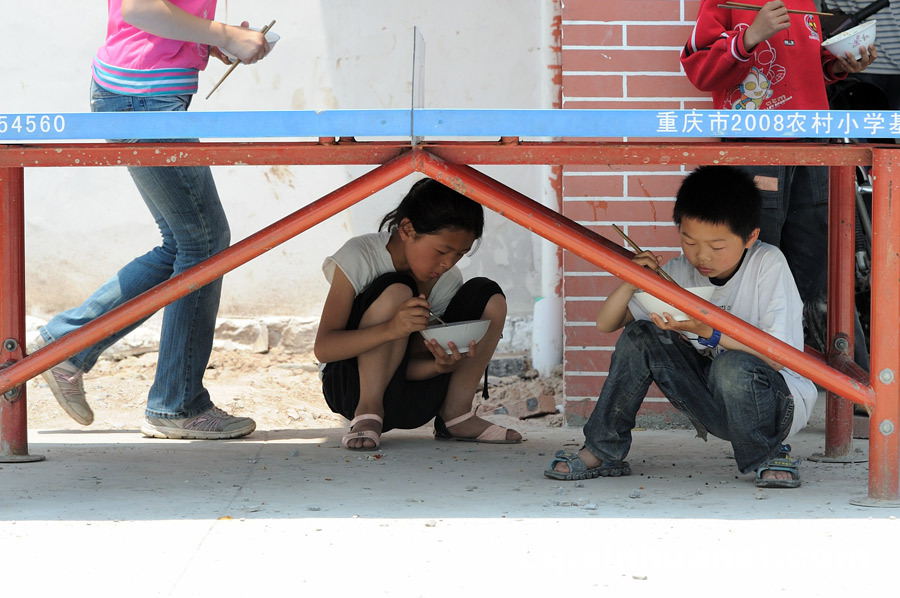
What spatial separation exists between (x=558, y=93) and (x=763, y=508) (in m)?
2.21

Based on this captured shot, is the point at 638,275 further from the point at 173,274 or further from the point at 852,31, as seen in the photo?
the point at 173,274

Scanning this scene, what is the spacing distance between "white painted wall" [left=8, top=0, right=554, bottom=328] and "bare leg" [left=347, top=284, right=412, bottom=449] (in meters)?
1.32

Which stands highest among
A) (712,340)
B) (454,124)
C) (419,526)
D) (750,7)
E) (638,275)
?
(750,7)

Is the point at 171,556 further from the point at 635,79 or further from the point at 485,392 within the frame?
the point at 635,79

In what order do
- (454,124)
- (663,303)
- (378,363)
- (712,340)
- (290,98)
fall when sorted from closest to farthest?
(454,124) < (663,303) < (712,340) < (378,363) < (290,98)

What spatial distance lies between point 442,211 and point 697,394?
2.88ft

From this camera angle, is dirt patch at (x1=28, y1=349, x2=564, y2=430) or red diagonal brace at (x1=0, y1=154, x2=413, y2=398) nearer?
red diagonal brace at (x1=0, y1=154, x2=413, y2=398)

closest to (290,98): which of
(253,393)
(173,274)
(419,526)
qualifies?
(253,393)

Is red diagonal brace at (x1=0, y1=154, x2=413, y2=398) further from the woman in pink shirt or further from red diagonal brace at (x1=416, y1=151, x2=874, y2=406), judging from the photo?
the woman in pink shirt

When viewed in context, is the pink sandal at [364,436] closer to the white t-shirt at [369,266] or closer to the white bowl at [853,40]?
the white t-shirt at [369,266]

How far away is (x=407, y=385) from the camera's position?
3.36 m

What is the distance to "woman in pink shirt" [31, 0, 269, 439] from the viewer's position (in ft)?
9.69

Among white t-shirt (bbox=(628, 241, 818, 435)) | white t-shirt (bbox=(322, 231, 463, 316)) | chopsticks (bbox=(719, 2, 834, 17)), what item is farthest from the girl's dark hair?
chopsticks (bbox=(719, 2, 834, 17))

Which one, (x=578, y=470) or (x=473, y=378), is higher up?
(x=473, y=378)
